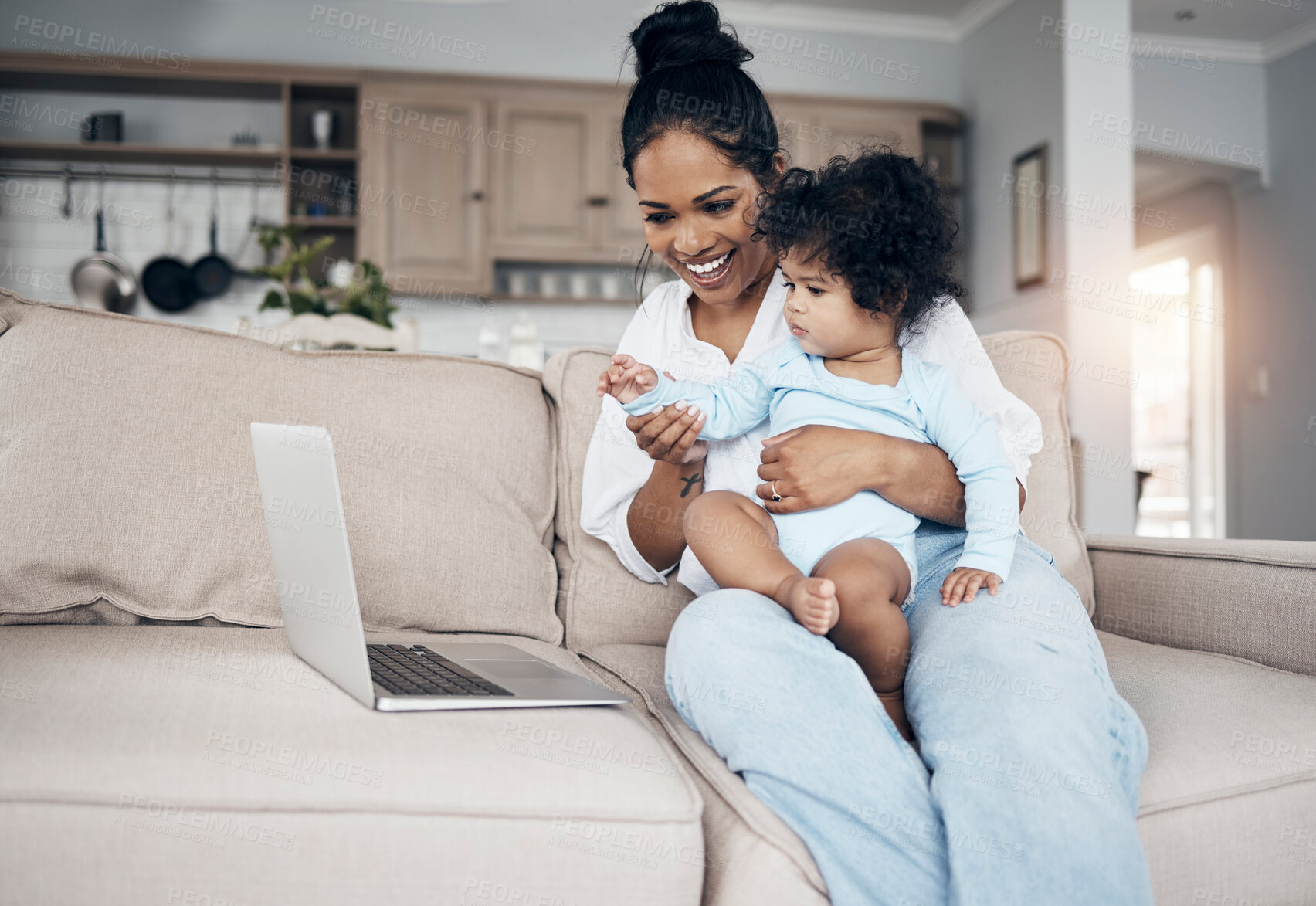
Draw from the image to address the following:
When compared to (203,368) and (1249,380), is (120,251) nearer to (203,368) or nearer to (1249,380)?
(203,368)

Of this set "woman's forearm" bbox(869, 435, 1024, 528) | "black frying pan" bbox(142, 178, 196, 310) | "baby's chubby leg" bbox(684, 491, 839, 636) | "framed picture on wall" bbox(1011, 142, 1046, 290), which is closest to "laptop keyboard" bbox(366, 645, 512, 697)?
"baby's chubby leg" bbox(684, 491, 839, 636)

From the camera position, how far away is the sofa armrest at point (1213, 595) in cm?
132

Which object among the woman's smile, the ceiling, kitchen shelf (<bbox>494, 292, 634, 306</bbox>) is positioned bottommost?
the woman's smile

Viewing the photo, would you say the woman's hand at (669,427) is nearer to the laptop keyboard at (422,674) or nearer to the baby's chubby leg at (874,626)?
the baby's chubby leg at (874,626)

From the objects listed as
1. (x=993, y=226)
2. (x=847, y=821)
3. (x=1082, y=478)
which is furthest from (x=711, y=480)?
(x=993, y=226)

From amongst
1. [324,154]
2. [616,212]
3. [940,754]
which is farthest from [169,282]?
[940,754]

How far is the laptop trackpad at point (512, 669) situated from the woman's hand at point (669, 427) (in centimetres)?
31

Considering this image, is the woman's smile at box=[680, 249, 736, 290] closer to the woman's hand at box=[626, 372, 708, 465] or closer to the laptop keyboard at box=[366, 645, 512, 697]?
the woman's hand at box=[626, 372, 708, 465]

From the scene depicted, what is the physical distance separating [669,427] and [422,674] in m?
0.42

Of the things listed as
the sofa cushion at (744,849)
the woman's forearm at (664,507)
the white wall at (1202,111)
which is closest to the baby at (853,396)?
the woman's forearm at (664,507)

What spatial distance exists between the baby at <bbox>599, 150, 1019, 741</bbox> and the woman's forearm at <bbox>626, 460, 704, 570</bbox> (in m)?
0.11

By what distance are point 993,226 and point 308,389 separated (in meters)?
4.20

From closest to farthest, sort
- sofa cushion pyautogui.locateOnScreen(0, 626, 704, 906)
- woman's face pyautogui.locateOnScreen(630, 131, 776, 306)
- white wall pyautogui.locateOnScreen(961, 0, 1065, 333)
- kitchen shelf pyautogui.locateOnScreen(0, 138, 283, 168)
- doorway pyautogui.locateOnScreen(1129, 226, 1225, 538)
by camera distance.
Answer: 1. sofa cushion pyautogui.locateOnScreen(0, 626, 704, 906)
2. woman's face pyautogui.locateOnScreen(630, 131, 776, 306)
3. white wall pyautogui.locateOnScreen(961, 0, 1065, 333)
4. kitchen shelf pyautogui.locateOnScreen(0, 138, 283, 168)
5. doorway pyautogui.locateOnScreen(1129, 226, 1225, 538)

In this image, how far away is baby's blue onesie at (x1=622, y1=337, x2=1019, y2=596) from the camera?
1.16 m
